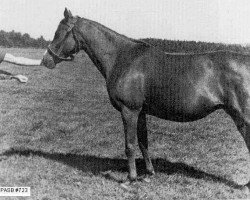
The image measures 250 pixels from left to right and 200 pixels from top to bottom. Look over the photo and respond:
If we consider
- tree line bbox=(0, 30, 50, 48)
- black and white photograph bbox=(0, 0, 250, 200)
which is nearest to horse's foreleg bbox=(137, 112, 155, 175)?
black and white photograph bbox=(0, 0, 250, 200)

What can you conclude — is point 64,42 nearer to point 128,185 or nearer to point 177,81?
point 177,81

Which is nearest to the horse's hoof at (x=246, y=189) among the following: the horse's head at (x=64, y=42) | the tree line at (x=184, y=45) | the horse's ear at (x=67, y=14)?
the horse's head at (x=64, y=42)

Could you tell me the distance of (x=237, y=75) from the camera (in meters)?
6.30

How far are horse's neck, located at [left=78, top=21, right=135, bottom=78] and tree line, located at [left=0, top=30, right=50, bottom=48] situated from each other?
7810 cm

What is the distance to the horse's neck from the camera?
7.03m

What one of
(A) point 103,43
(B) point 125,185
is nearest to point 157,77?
(A) point 103,43

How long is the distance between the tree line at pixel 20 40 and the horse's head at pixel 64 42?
77816 millimetres

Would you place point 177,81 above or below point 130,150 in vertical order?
above

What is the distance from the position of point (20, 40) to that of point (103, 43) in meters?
83.1

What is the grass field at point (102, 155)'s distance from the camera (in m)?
6.71

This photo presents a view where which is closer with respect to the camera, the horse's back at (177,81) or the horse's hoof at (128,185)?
the horse's back at (177,81)

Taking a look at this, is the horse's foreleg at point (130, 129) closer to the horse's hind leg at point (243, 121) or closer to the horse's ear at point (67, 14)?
the horse's hind leg at point (243, 121)

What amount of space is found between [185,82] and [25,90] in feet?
44.6

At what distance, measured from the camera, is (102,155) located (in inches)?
348
